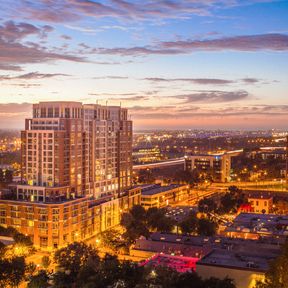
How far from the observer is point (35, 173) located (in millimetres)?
31812

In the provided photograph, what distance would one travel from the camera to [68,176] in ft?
104

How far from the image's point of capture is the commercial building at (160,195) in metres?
40.2

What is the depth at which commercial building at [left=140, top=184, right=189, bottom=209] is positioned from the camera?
40.2 meters

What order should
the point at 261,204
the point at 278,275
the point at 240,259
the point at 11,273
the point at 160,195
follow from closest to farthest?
the point at 278,275 → the point at 11,273 → the point at 240,259 → the point at 261,204 → the point at 160,195

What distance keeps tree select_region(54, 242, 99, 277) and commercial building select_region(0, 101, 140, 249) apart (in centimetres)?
809

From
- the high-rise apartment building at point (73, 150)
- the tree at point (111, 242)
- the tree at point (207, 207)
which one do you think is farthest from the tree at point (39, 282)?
the tree at point (207, 207)

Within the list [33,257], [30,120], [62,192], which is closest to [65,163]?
[62,192]

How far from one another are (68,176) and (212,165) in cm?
3127

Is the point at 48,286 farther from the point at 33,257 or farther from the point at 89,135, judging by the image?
the point at 89,135

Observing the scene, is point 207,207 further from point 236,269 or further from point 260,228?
point 236,269

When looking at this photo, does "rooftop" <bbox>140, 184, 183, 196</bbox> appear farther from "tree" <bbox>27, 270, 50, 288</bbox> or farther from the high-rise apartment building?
"tree" <bbox>27, 270, 50, 288</bbox>

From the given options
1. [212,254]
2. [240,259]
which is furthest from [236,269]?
[212,254]

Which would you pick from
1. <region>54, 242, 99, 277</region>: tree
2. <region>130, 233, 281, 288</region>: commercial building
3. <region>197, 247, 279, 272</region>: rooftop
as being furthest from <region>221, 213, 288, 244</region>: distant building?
<region>54, 242, 99, 277</region>: tree

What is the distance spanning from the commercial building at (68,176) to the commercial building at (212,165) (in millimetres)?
23434
